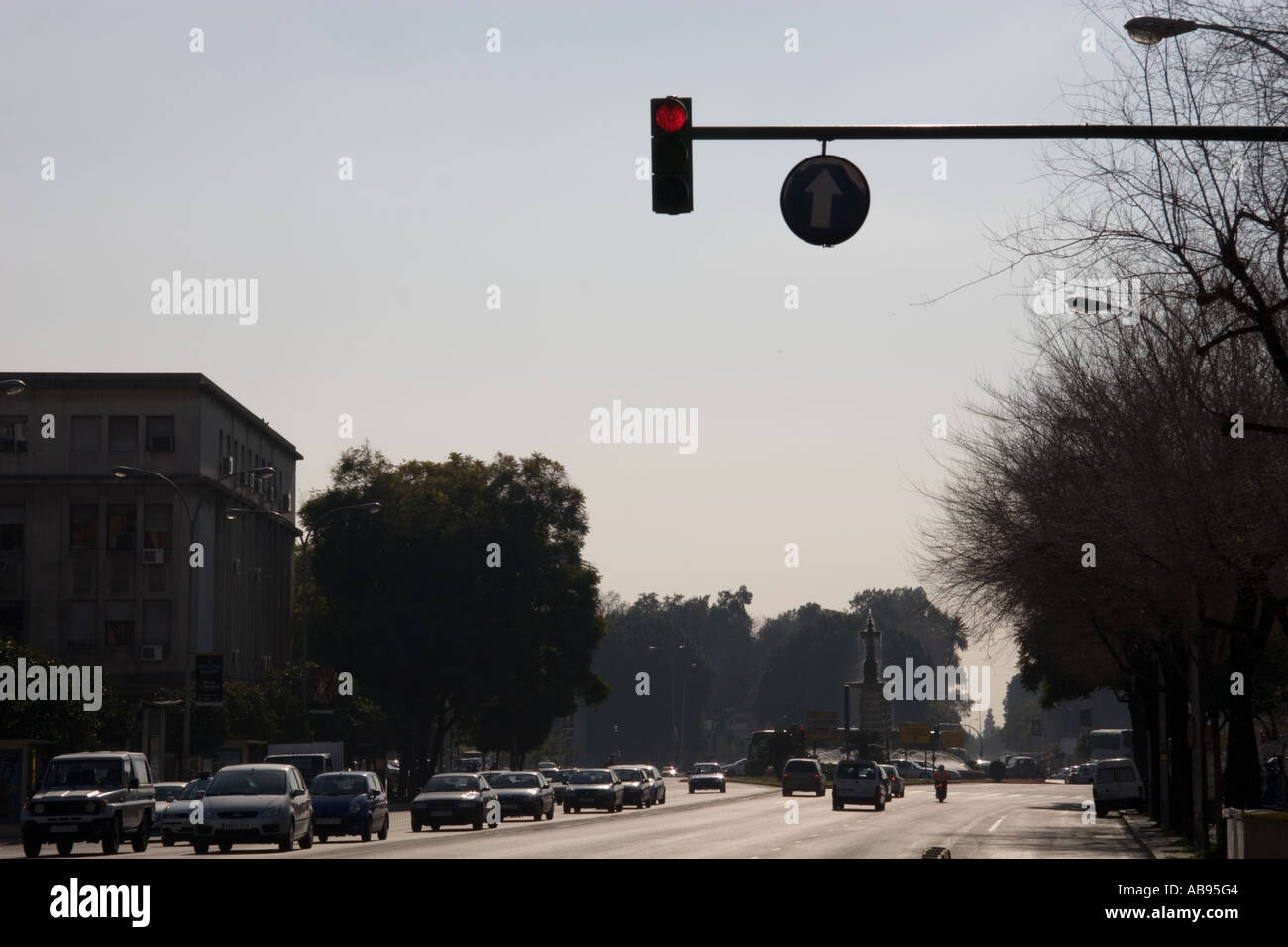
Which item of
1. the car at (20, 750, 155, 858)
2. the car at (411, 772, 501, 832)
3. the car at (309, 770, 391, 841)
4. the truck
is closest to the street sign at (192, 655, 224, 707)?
the truck

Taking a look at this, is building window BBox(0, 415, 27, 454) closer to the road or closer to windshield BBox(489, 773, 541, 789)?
the road

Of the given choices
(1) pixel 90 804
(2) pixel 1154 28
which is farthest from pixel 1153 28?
(1) pixel 90 804

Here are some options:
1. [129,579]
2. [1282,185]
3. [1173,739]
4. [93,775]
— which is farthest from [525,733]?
[1282,185]

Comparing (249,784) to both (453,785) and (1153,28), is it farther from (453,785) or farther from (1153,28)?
(1153,28)

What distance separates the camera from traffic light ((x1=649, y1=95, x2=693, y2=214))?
Result: 13.8 meters

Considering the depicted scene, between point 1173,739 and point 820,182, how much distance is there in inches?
1246

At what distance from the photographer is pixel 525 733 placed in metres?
82.2

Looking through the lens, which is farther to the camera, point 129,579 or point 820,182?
point 129,579

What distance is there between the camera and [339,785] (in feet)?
Answer: 121

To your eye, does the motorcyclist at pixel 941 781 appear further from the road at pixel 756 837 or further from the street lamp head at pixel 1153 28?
the street lamp head at pixel 1153 28

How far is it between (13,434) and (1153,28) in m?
60.1

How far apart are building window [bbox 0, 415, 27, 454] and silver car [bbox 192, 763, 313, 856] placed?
41187 mm
